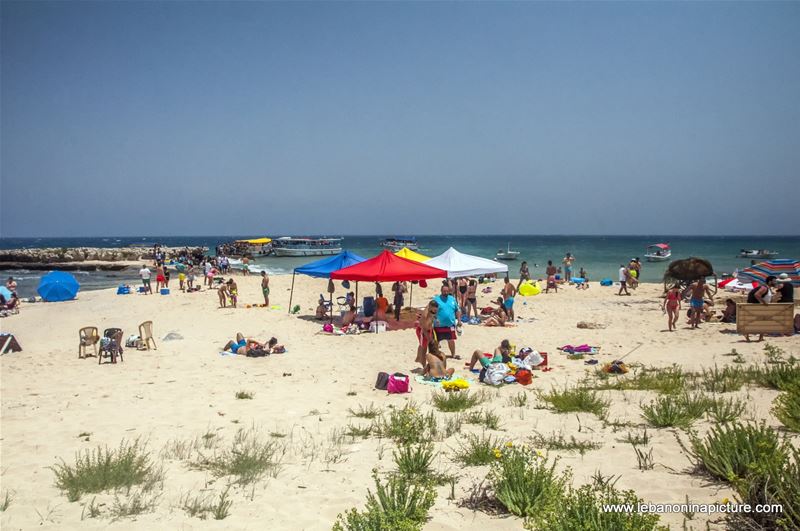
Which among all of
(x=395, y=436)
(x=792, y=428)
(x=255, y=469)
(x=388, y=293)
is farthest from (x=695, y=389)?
(x=388, y=293)

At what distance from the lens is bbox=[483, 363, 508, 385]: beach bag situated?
8812 mm

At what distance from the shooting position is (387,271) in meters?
13.4

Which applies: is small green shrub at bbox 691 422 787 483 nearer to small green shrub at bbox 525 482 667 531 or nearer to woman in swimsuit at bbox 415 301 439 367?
small green shrub at bbox 525 482 667 531

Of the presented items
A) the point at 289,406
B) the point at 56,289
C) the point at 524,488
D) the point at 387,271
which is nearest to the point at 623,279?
the point at 387,271

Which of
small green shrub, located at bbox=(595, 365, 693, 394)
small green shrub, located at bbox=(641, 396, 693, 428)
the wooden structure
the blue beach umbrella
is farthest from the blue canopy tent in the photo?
the blue beach umbrella

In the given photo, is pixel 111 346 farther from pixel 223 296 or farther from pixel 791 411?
pixel 791 411

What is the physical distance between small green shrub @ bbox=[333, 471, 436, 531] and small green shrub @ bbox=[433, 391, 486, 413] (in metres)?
2.99

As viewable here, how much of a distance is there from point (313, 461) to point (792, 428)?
4.96 m

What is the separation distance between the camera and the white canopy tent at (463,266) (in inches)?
612

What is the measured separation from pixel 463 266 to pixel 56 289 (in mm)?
19808

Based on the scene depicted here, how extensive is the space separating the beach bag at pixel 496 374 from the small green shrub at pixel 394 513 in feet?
15.8

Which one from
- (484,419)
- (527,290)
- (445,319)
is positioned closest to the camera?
(484,419)

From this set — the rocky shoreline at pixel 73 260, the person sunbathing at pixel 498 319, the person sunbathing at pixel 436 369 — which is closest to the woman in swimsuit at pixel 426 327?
the person sunbathing at pixel 436 369

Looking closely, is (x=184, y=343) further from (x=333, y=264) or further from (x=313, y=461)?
(x=313, y=461)
